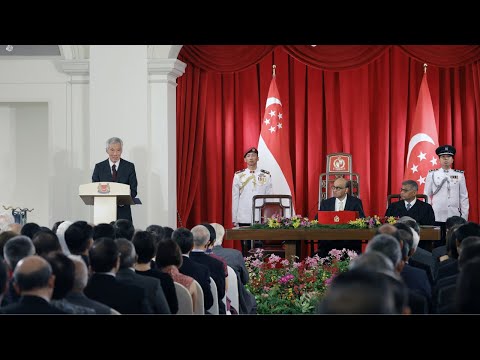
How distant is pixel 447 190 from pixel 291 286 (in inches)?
189

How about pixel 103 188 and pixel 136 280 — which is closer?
pixel 136 280

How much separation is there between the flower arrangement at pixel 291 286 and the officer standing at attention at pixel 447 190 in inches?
150

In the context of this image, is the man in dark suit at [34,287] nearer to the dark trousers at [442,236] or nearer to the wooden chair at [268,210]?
the wooden chair at [268,210]

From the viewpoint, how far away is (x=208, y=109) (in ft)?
45.8

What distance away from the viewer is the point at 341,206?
11328 mm

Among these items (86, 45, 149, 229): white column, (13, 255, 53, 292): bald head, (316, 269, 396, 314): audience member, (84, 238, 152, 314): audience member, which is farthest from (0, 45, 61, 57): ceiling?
(316, 269, 396, 314): audience member

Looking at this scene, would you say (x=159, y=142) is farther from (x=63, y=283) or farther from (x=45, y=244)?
(x=63, y=283)

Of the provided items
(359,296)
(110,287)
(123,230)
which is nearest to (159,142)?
(123,230)

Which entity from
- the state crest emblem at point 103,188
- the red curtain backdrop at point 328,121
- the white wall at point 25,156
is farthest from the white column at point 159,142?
the state crest emblem at point 103,188

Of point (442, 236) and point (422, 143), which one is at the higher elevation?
point (422, 143)

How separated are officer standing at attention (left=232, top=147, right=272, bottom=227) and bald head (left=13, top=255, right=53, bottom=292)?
27.5 feet

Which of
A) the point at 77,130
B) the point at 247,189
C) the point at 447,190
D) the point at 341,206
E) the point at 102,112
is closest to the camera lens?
the point at 341,206
